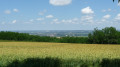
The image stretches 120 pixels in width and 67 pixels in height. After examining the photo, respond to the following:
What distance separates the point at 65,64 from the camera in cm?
1191

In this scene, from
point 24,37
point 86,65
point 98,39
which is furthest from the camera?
point 24,37

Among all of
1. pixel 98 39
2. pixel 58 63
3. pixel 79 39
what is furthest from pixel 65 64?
pixel 79 39

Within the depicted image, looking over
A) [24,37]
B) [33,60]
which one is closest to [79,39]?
[24,37]

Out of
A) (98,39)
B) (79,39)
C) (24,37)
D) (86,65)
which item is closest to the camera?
(86,65)

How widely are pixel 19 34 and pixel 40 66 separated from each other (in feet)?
308

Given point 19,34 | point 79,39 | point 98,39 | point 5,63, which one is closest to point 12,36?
point 19,34

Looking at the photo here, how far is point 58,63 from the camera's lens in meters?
12.0

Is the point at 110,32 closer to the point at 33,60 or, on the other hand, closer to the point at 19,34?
the point at 19,34

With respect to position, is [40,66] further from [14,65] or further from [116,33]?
[116,33]

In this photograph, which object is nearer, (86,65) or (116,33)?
(86,65)

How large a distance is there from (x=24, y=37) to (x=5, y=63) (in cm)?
9137

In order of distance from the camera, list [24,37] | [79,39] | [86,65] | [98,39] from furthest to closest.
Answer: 1. [24,37]
2. [79,39]
3. [98,39]
4. [86,65]

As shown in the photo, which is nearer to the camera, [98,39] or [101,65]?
[101,65]

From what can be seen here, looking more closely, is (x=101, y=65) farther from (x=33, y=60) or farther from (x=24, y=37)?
(x=24, y=37)
